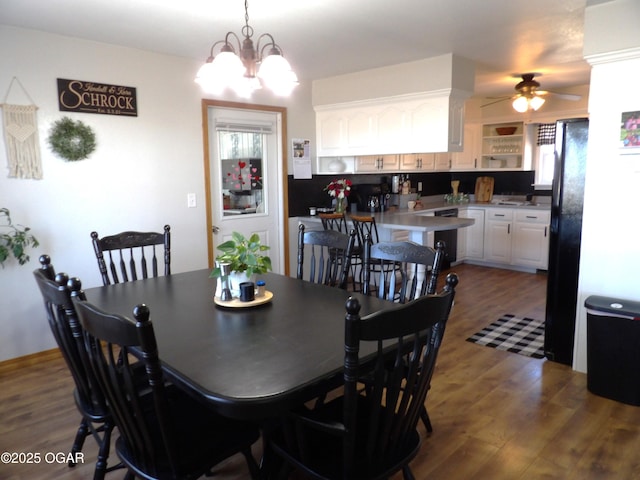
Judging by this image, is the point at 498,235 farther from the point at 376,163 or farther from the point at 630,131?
the point at 630,131

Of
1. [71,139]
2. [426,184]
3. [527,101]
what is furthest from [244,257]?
[426,184]

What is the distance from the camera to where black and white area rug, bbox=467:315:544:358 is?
3.59 metres

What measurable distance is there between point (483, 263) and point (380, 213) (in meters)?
1.99

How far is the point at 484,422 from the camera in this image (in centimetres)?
257

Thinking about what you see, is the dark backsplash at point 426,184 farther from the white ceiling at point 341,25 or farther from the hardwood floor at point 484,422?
the hardwood floor at point 484,422

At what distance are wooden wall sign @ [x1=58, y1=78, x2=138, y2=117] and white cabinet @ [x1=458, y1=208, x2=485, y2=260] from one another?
15.1ft

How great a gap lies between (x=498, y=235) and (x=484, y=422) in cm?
421

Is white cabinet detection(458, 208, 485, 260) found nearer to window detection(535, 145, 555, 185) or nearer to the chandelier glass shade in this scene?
window detection(535, 145, 555, 185)

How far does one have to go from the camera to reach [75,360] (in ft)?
5.96

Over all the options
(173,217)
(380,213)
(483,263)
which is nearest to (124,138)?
(173,217)

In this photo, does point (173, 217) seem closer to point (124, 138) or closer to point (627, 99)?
point (124, 138)

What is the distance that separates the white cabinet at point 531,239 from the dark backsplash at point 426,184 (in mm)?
915

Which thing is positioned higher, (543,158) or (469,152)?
(469,152)

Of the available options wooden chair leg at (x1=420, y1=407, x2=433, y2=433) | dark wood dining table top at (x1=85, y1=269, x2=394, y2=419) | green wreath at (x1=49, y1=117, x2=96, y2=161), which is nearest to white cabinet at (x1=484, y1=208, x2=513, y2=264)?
wooden chair leg at (x1=420, y1=407, x2=433, y2=433)
